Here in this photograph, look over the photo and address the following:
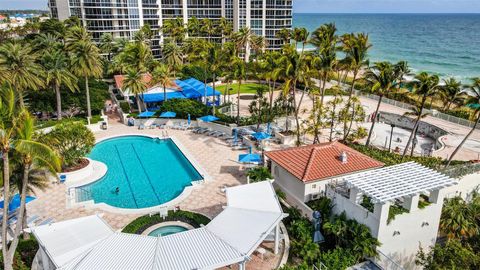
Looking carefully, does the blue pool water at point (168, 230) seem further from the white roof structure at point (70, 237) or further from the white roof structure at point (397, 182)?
the white roof structure at point (397, 182)

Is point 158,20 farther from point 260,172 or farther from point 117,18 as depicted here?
point 260,172

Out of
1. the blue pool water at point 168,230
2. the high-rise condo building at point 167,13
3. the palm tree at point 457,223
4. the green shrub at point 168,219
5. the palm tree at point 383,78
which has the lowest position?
the blue pool water at point 168,230

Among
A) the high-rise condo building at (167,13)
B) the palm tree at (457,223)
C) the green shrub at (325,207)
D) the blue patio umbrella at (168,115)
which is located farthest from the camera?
the high-rise condo building at (167,13)

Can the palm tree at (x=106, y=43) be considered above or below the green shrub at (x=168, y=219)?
above

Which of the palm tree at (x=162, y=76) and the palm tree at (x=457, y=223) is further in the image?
the palm tree at (x=162, y=76)

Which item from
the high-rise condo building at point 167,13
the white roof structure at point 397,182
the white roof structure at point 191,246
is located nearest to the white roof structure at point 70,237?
the white roof structure at point 191,246

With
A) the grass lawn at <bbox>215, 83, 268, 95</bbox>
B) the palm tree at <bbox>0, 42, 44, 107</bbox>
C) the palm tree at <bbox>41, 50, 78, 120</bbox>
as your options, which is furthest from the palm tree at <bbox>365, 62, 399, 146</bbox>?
the palm tree at <bbox>0, 42, 44, 107</bbox>

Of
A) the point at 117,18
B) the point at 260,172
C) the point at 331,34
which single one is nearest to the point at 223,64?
the point at 331,34

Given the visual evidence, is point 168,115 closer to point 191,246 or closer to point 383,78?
point 383,78
